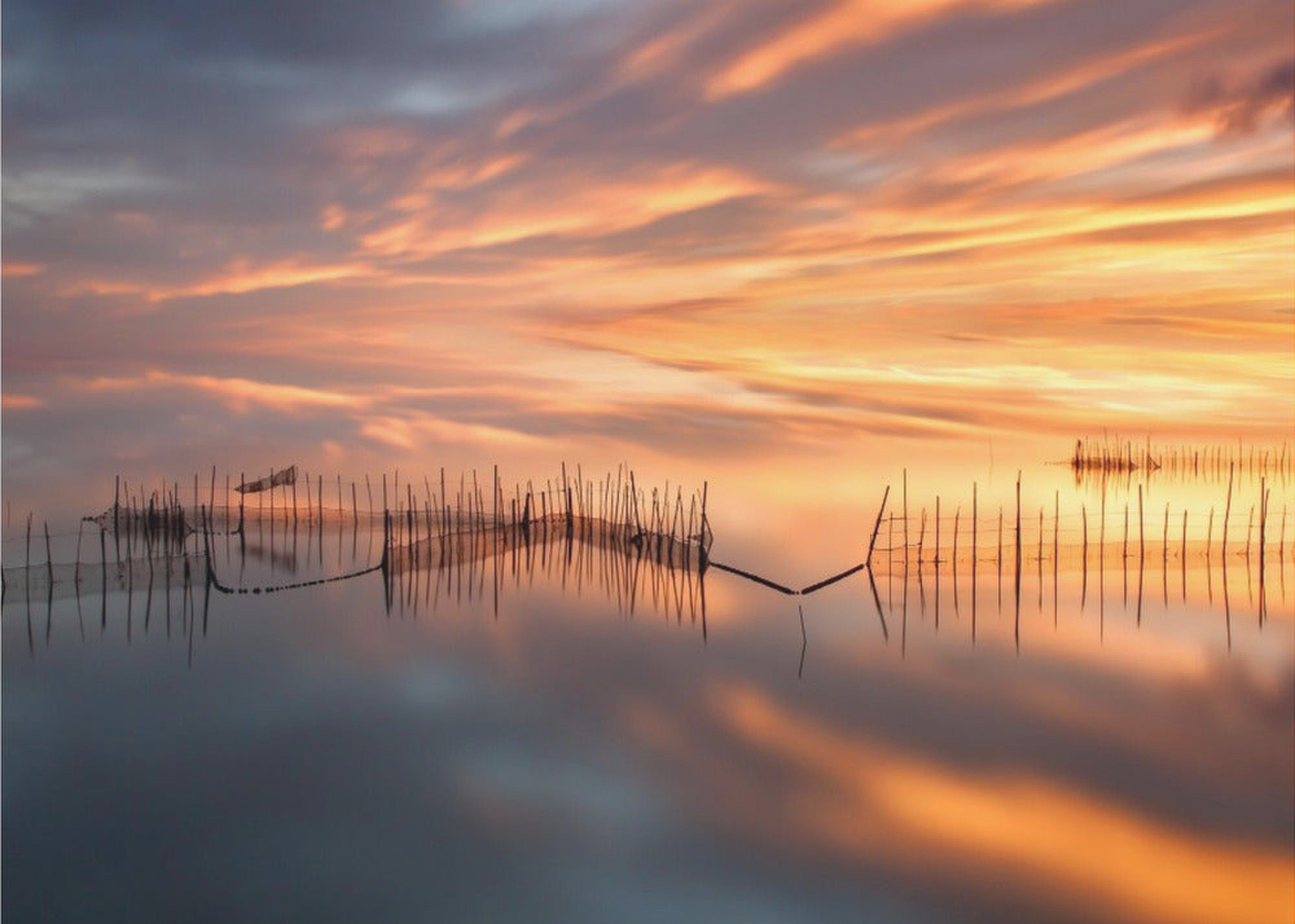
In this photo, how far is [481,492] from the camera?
25.2 metres

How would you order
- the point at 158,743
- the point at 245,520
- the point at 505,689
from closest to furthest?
the point at 158,743, the point at 505,689, the point at 245,520

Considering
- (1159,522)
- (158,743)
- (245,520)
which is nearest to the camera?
(158,743)

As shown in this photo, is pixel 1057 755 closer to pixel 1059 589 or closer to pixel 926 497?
pixel 1059 589

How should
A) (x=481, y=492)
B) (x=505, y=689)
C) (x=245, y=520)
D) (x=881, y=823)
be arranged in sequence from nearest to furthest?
(x=881, y=823) → (x=505, y=689) → (x=245, y=520) → (x=481, y=492)

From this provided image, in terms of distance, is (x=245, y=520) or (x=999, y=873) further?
(x=245, y=520)

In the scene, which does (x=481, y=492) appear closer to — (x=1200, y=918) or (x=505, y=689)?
(x=505, y=689)

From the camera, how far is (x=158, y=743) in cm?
819

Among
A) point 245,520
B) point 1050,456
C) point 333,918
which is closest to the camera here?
point 333,918

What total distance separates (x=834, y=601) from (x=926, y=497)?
12900 millimetres

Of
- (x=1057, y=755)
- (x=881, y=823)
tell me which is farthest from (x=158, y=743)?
(x=1057, y=755)

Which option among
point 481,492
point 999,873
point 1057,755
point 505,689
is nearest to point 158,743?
point 505,689

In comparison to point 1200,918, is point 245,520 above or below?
above

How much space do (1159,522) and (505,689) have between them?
15507 millimetres

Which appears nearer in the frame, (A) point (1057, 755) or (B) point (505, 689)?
(A) point (1057, 755)
